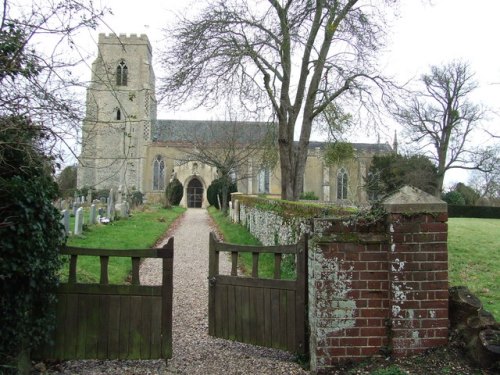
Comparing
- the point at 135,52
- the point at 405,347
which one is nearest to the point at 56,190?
the point at 405,347

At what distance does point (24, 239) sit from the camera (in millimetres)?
3645

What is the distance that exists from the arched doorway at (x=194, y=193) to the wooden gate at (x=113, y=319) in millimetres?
46960

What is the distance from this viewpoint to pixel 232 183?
36875mm

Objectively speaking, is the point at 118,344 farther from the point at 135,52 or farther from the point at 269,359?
the point at 135,52

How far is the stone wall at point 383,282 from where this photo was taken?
402cm

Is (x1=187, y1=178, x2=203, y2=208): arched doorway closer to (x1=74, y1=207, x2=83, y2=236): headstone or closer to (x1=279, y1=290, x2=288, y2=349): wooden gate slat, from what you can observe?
(x1=74, y1=207, x2=83, y2=236): headstone

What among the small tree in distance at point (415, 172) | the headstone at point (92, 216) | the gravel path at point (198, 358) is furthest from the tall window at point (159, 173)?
the gravel path at point (198, 358)

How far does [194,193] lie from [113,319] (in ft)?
155

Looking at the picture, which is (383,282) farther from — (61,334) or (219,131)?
(219,131)

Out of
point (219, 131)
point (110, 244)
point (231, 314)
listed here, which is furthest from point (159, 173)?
point (231, 314)

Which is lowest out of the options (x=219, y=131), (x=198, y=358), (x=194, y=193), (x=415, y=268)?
(x=198, y=358)

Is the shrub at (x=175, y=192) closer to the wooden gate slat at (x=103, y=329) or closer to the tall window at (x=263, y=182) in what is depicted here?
the tall window at (x=263, y=182)

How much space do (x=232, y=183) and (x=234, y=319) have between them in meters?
32.1

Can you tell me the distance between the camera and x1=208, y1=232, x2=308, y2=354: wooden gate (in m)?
4.57
